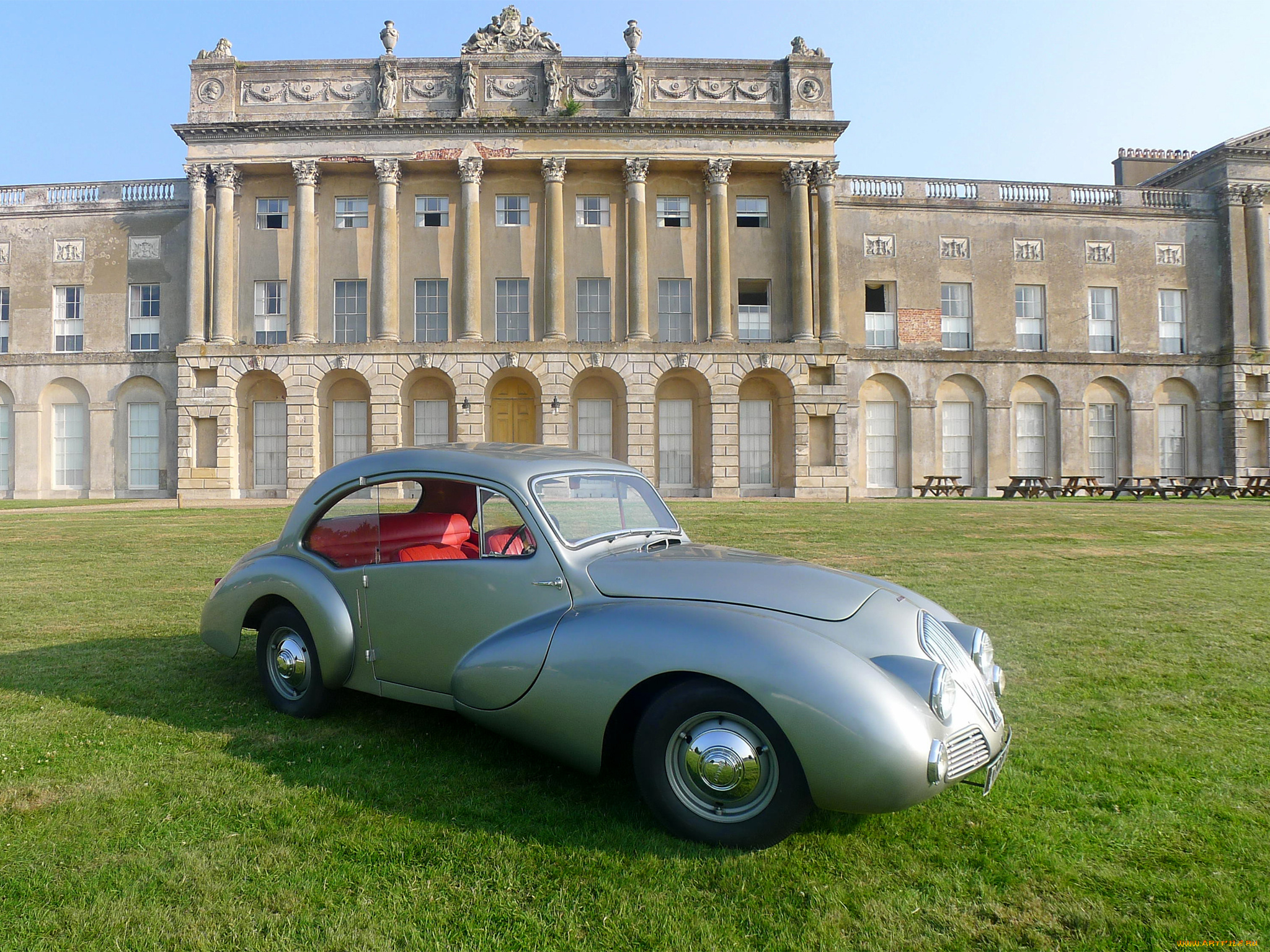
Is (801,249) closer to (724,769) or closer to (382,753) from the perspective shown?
(382,753)

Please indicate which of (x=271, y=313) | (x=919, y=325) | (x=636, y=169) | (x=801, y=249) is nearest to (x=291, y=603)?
(x=636, y=169)

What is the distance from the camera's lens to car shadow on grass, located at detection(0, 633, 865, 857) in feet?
9.92

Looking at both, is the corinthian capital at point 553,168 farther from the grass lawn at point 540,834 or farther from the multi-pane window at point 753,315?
the grass lawn at point 540,834

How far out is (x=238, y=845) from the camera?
282 cm

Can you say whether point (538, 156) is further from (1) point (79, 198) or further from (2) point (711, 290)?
(1) point (79, 198)

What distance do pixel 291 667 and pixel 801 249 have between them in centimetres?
2546

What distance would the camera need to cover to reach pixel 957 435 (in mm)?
29281

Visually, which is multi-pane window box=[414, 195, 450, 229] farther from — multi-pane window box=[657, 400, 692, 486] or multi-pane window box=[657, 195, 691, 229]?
multi-pane window box=[657, 400, 692, 486]

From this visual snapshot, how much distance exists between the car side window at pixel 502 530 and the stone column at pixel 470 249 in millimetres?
23121

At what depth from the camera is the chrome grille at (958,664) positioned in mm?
3021

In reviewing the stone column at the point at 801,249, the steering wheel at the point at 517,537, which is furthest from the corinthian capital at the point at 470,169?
the steering wheel at the point at 517,537

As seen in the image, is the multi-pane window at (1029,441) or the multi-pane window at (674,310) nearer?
the multi-pane window at (674,310)

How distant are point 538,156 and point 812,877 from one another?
27.0 metres

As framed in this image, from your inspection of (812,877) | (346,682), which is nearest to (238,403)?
(346,682)
